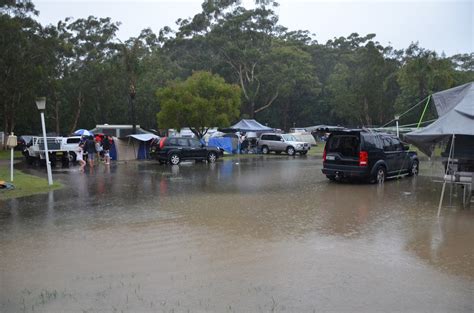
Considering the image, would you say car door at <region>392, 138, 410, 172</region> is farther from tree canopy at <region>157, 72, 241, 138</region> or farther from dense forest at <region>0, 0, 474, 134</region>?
dense forest at <region>0, 0, 474, 134</region>

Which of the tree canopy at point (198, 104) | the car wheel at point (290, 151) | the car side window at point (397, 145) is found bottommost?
the car wheel at point (290, 151)

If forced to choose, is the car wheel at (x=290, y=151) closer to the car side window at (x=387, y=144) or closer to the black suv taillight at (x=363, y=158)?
the car side window at (x=387, y=144)

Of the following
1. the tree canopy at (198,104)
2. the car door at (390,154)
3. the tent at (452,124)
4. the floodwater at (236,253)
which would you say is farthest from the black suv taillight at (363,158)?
the tree canopy at (198,104)

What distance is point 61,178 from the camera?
60.8ft

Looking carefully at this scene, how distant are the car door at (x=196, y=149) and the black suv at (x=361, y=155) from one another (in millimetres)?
11125

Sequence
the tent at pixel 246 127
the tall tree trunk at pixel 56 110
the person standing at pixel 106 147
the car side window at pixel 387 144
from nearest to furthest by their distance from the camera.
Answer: the car side window at pixel 387 144, the person standing at pixel 106 147, the tent at pixel 246 127, the tall tree trunk at pixel 56 110

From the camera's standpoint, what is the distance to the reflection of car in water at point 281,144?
1345 inches

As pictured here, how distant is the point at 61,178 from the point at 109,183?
9.97 ft

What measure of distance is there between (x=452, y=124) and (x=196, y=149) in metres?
16.7

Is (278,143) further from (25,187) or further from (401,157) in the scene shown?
(25,187)

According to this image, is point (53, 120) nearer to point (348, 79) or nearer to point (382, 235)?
point (348, 79)

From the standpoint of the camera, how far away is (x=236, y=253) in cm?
721

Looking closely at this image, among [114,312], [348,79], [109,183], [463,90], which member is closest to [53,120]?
[348,79]

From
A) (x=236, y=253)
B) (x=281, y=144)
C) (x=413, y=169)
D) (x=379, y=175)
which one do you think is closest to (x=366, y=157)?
(x=379, y=175)
